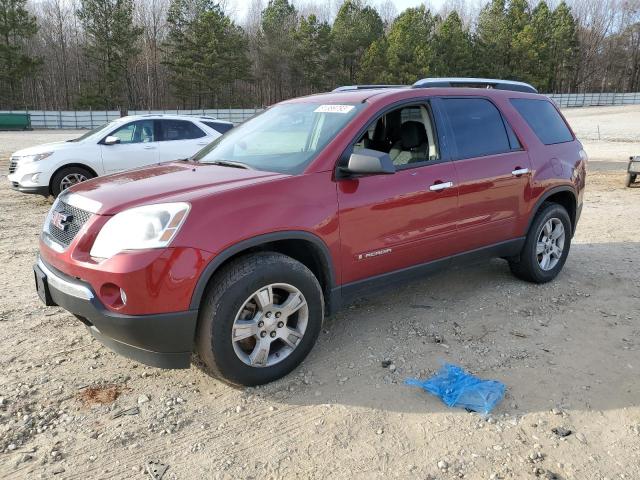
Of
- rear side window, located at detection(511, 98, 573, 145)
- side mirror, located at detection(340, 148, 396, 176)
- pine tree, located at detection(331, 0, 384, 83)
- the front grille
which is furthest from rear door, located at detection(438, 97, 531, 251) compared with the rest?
pine tree, located at detection(331, 0, 384, 83)

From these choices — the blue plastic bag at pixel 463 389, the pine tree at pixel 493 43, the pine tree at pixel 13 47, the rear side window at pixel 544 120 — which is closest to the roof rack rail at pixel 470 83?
the rear side window at pixel 544 120

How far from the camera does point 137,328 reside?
→ 9.03ft

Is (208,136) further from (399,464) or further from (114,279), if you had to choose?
(399,464)

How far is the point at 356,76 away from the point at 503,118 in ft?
198

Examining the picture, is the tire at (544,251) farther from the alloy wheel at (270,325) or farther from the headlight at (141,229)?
the headlight at (141,229)

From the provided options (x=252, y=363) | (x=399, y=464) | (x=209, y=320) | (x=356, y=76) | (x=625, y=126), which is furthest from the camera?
(x=356, y=76)

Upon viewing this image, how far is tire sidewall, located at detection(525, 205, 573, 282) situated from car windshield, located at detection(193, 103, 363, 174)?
2.24 metres

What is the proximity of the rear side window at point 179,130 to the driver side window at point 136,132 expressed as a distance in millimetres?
237

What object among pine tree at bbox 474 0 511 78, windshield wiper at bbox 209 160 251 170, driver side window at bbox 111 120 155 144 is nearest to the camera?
windshield wiper at bbox 209 160 251 170

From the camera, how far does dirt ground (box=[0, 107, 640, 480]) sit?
259 cm

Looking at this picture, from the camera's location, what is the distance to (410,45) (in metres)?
59.4

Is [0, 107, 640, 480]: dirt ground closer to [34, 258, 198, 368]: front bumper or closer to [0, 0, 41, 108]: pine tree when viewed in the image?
[34, 258, 198, 368]: front bumper

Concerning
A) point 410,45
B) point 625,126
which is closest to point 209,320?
point 625,126

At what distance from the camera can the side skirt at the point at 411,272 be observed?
3547 millimetres
